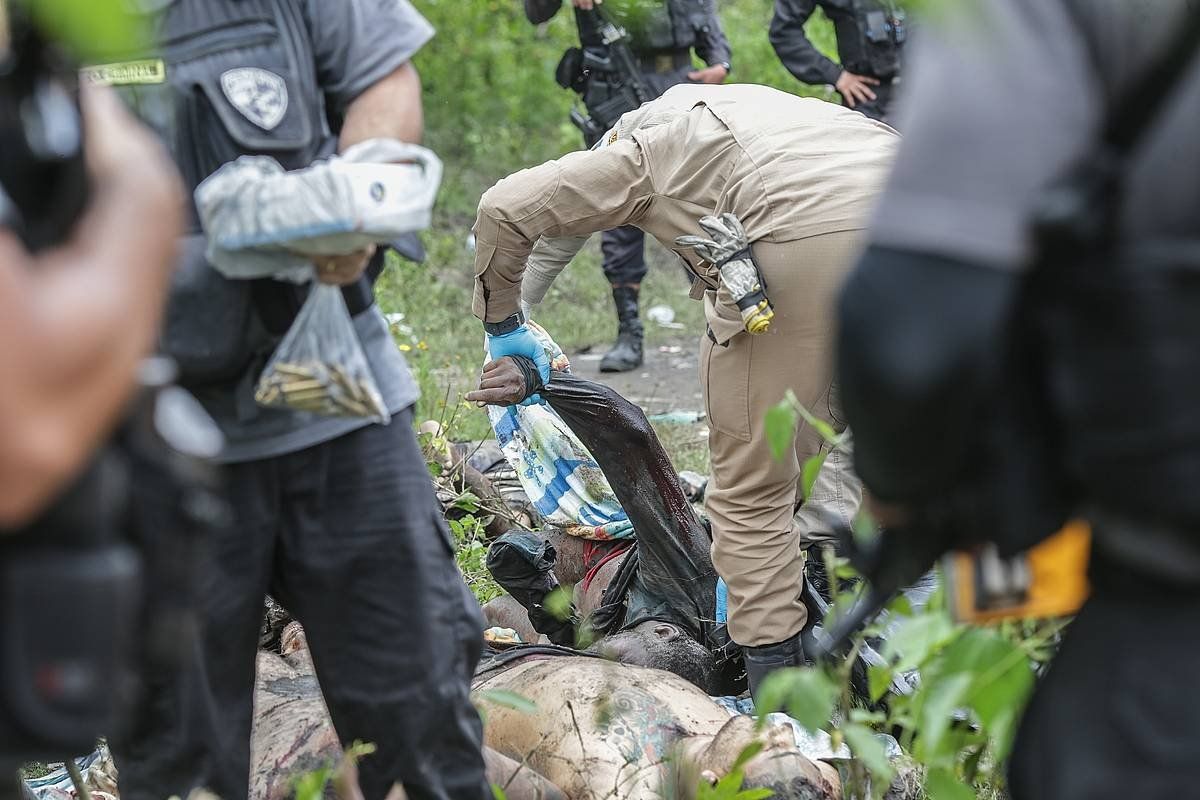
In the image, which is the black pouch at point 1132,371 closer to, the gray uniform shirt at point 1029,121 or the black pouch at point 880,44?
the gray uniform shirt at point 1029,121

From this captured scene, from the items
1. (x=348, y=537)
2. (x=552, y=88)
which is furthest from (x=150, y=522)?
(x=552, y=88)

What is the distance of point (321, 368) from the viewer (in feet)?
A: 6.20

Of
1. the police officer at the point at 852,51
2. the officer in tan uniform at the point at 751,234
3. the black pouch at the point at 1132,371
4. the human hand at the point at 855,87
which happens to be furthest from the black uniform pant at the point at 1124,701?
the human hand at the point at 855,87

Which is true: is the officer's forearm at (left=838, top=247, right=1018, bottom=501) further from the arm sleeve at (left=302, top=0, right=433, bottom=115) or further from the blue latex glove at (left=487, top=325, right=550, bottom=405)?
the blue latex glove at (left=487, top=325, right=550, bottom=405)

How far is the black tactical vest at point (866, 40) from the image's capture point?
6.78m

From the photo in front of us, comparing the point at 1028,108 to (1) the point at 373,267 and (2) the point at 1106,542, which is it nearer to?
(2) the point at 1106,542

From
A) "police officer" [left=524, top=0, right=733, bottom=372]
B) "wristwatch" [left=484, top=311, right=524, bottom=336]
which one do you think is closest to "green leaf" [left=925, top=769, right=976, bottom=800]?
"wristwatch" [left=484, top=311, right=524, bottom=336]

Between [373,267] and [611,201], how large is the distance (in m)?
1.32

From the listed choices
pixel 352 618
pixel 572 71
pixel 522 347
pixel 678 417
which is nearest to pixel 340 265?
pixel 352 618

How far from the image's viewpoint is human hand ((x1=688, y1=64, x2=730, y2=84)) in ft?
21.6

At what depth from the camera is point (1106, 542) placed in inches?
48.9

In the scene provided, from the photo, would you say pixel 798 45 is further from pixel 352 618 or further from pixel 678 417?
pixel 352 618

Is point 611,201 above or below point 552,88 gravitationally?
above

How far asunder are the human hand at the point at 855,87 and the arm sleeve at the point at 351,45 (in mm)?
5207
